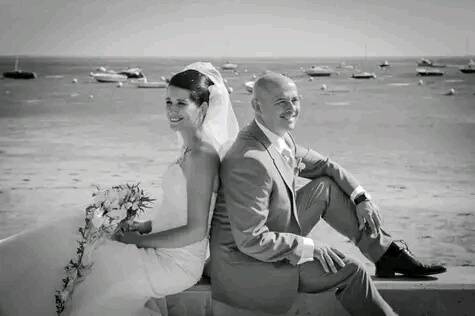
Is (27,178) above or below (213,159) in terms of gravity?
below

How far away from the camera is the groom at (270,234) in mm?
2990

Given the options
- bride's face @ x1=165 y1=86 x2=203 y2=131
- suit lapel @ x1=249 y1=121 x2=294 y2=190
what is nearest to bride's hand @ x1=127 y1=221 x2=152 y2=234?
bride's face @ x1=165 y1=86 x2=203 y2=131

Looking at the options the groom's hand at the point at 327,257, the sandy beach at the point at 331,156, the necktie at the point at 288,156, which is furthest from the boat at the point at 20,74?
the groom's hand at the point at 327,257

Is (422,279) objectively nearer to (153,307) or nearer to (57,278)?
(153,307)

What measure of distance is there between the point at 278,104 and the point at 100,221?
3.36 ft

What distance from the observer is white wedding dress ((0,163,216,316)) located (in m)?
3.12

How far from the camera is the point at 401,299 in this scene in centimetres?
349

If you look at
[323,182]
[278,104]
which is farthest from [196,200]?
[323,182]

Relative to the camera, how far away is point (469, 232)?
891 cm

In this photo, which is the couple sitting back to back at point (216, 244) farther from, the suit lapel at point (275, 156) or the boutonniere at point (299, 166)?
the boutonniere at point (299, 166)

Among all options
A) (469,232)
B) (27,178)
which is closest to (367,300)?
(469,232)

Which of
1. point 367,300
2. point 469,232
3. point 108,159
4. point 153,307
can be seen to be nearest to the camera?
point 367,300

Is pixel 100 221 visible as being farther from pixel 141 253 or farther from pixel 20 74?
pixel 20 74

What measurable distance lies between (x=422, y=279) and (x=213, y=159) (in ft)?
4.40
